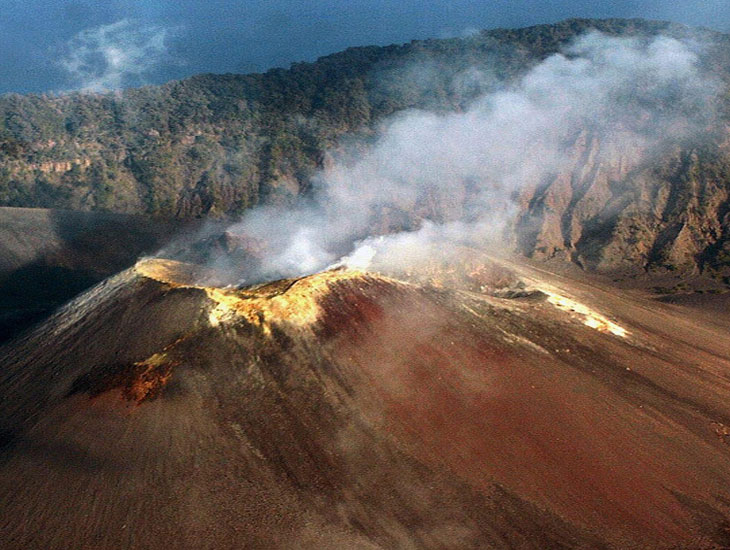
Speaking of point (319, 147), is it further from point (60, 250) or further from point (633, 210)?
point (633, 210)

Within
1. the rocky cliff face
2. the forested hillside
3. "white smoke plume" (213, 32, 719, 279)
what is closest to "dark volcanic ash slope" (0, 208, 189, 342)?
the forested hillside

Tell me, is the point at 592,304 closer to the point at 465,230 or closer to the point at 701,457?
the point at 701,457

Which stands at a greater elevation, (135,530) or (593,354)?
(135,530)

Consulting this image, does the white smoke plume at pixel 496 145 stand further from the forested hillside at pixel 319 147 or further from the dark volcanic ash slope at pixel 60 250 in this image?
the dark volcanic ash slope at pixel 60 250

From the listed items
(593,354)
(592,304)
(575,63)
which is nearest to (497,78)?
(575,63)

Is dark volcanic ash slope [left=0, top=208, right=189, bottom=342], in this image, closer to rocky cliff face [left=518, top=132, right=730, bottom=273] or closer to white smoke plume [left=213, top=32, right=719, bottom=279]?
white smoke plume [left=213, top=32, right=719, bottom=279]

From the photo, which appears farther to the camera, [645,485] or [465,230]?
[465,230]

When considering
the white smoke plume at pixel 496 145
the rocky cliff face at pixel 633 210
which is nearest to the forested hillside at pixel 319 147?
the rocky cliff face at pixel 633 210

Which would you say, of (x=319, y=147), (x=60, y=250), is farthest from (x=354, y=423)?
(x=319, y=147)
